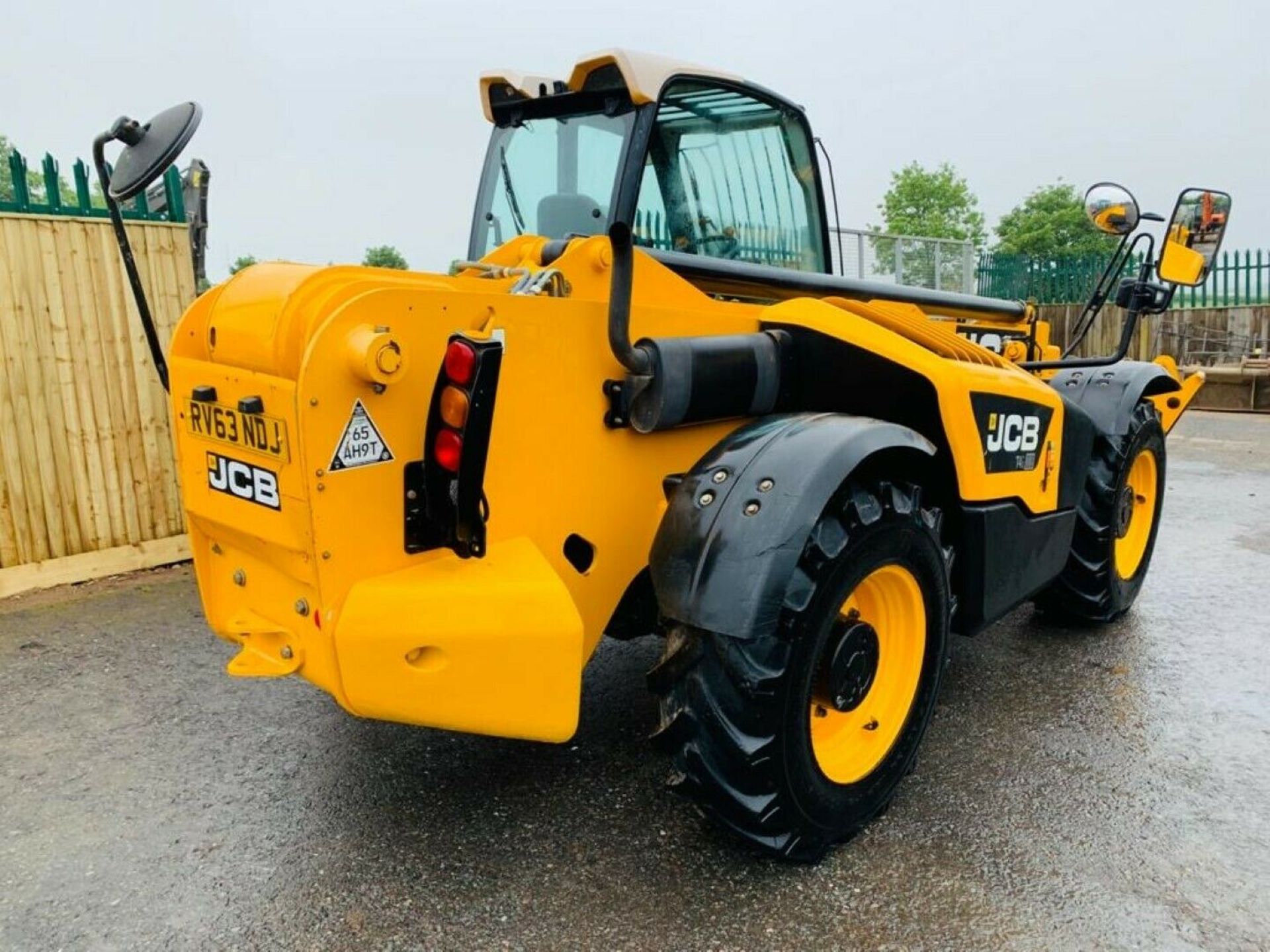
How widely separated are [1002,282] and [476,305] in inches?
637

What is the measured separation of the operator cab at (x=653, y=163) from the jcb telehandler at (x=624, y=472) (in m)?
0.01

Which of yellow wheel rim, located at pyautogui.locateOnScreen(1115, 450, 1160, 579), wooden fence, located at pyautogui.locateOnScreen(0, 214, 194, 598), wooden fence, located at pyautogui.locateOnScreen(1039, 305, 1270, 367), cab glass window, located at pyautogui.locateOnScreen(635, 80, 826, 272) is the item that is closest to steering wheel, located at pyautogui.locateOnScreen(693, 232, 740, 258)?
cab glass window, located at pyautogui.locateOnScreen(635, 80, 826, 272)

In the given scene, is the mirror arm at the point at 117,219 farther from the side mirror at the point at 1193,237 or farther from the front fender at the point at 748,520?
the side mirror at the point at 1193,237

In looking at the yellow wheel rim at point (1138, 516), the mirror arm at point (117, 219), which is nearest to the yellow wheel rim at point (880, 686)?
the mirror arm at point (117, 219)

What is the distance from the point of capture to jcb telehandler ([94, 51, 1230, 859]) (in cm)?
206

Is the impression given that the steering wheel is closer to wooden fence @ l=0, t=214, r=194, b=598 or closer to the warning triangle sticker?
the warning triangle sticker

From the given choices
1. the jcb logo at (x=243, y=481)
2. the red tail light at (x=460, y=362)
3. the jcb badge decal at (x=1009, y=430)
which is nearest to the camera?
the red tail light at (x=460, y=362)

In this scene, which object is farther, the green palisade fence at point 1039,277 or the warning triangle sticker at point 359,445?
the green palisade fence at point 1039,277

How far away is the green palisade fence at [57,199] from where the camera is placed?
4832mm

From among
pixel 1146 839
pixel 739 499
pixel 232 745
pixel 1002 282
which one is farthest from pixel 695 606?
pixel 1002 282

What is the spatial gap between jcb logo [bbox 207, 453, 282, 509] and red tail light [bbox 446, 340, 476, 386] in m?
0.47

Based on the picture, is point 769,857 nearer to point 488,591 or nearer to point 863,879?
point 863,879

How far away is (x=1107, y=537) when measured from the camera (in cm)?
399

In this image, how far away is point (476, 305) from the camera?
84.5 inches
